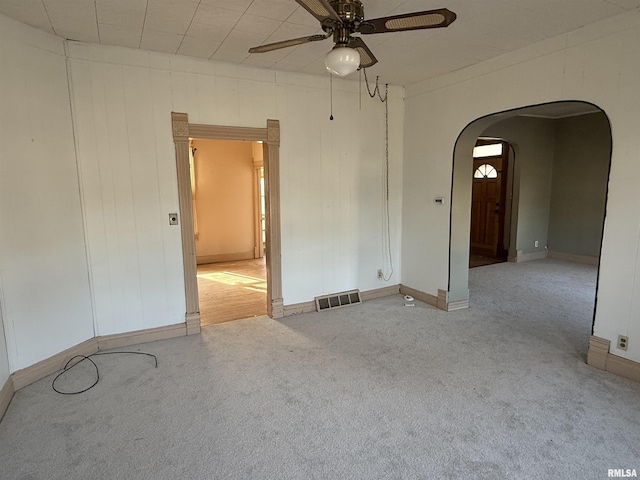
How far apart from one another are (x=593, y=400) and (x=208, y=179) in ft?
21.9

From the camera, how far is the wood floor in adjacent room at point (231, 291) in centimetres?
454

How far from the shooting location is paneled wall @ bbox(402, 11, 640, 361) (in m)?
2.78

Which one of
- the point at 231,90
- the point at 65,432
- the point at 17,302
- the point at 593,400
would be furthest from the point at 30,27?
the point at 593,400

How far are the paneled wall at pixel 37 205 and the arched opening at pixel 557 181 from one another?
618cm

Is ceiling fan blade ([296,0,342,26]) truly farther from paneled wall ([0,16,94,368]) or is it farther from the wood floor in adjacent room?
the wood floor in adjacent room

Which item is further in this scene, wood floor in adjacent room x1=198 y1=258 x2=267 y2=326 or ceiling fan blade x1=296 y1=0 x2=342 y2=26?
wood floor in adjacent room x1=198 y1=258 x2=267 y2=326

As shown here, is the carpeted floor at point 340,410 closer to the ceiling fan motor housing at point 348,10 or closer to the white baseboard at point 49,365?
the white baseboard at point 49,365

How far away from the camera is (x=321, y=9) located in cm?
184

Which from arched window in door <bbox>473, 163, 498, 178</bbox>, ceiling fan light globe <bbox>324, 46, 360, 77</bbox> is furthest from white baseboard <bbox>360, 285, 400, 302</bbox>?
arched window in door <bbox>473, 163, 498, 178</bbox>

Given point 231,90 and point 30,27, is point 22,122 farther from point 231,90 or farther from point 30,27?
point 231,90

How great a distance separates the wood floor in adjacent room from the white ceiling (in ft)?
9.07

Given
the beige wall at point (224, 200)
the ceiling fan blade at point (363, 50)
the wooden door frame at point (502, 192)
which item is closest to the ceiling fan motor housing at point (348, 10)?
the ceiling fan blade at point (363, 50)

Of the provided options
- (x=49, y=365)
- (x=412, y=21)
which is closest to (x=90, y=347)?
(x=49, y=365)

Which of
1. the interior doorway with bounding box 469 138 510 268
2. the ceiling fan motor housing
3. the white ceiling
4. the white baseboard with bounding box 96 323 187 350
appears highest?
the white ceiling
